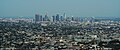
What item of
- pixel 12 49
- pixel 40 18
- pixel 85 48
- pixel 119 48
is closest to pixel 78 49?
pixel 85 48

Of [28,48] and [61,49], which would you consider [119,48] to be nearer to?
[61,49]

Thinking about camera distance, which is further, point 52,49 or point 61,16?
point 61,16

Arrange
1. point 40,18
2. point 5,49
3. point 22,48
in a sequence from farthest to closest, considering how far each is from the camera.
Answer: point 40,18 → point 22,48 → point 5,49

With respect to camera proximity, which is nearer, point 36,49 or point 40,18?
point 36,49

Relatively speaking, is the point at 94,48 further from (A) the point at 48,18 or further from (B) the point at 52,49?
(A) the point at 48,18

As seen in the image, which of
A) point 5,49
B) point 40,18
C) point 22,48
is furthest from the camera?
point 40,18

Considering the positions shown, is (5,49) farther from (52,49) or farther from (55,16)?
(55,16)

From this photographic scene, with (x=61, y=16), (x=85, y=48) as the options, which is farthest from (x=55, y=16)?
(x=85, y=48)
